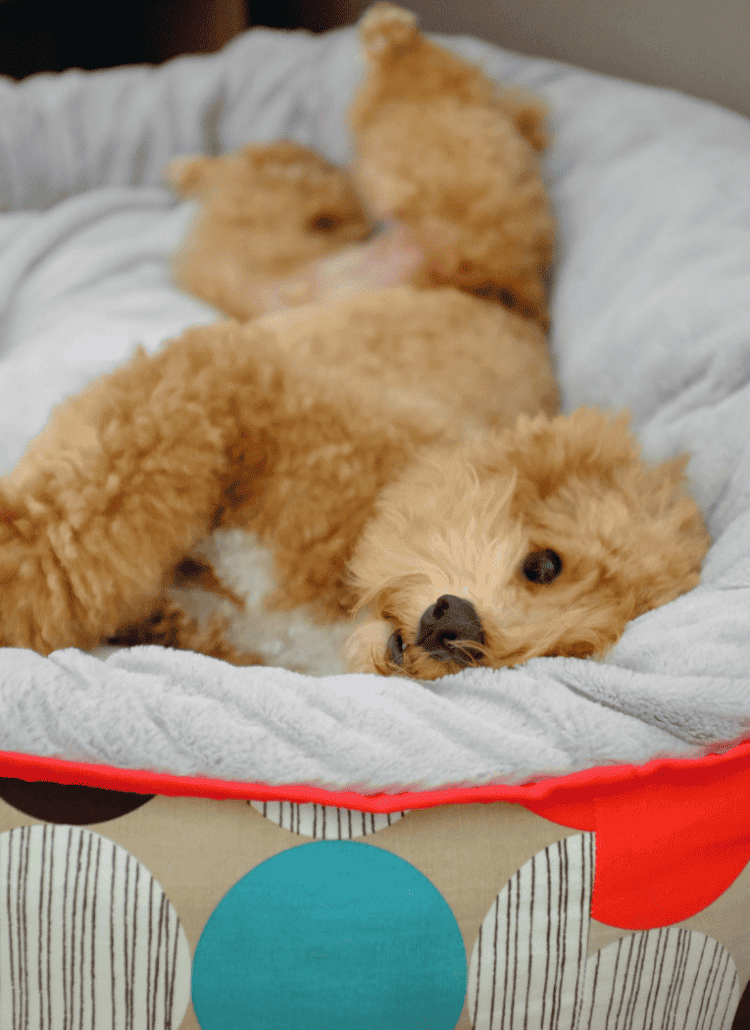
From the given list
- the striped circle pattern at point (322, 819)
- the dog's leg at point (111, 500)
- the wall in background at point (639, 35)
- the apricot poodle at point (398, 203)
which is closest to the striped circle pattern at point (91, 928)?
the striped circle pattern at point (322, 819)

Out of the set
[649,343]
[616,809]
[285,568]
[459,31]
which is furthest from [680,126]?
[616,809]

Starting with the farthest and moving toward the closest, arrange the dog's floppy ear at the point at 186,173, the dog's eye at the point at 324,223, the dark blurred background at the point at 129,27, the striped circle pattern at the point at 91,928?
the dark blurred background at the point at 129,27 < the dog's floppy ear at the point at 186,173 < the dog's eye at the point at 324,223 < the striped circle pattern at the point at 91,928

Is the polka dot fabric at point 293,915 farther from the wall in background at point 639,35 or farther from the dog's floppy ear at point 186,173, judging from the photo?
the dog's floppy ear at point 186,173

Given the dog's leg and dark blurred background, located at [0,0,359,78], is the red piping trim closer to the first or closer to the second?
the dog's leg

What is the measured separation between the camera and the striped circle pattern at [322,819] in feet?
2.09

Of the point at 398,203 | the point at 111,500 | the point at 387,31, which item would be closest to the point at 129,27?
the point at 387,31

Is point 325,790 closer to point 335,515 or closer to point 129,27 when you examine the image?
point 335,515

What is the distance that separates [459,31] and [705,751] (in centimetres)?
199

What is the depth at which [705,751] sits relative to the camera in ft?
2.27

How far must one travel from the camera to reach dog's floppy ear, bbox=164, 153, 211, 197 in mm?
1797

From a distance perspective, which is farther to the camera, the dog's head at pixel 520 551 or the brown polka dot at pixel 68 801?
Result: the dog's head at pixel 520 551

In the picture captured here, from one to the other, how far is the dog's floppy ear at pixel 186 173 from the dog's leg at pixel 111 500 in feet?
3.77

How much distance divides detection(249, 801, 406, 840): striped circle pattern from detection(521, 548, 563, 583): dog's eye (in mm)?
287

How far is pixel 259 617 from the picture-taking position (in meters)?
0.86
